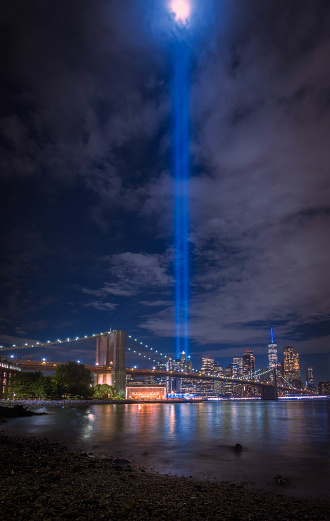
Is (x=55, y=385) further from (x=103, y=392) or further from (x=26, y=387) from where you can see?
(x=103, y=392)

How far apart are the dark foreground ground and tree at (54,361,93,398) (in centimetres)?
8008

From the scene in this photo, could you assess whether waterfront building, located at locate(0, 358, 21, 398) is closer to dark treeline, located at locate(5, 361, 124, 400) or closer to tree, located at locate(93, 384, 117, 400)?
dark treeline, located at locate(5, 361, 124, 400)

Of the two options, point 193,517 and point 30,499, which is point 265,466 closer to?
point 193,517

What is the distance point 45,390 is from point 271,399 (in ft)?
465

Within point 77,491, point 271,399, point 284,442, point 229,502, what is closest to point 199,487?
point 229,502

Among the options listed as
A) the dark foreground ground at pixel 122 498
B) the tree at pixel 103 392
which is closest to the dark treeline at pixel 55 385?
the tree at pixel 103 392

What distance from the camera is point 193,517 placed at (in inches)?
312

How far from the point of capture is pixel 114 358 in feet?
385

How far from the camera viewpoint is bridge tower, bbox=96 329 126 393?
4567 inches

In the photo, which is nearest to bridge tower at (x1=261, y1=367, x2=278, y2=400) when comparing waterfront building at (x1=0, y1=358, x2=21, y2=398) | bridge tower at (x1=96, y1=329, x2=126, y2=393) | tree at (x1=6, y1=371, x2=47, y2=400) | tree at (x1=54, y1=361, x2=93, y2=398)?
bridge tower at (x1=96, y1=329, x2=126, y2=393)

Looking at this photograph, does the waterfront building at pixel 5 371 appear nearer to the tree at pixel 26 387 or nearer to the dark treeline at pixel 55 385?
the dark treeline at pixel 55 385

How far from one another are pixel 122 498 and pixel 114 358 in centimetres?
11291

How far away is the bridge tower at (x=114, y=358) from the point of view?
116m

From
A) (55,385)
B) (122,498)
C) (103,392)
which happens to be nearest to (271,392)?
(103,392)
